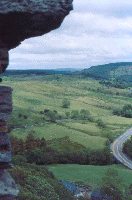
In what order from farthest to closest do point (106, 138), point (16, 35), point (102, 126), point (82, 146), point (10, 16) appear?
point (102, 126) → point (106, 138) → point (82, 146) → point (16, 35) → point (10, 16)

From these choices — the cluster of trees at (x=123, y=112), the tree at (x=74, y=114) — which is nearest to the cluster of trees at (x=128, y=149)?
the tree at (x=74, y=114)

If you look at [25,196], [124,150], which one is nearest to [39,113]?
[124,150]

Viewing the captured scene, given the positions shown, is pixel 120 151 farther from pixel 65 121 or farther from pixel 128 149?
pixel 65 121

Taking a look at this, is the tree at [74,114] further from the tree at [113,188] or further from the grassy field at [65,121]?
the tree at [113,188]

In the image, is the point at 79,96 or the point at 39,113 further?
the point at 79,96

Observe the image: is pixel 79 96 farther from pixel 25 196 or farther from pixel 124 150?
pixel 25 196

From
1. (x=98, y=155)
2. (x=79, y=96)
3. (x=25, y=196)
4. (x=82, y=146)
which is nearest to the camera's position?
(x=25, y=196)

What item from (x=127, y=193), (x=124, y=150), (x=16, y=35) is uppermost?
(x=16, y=35)
